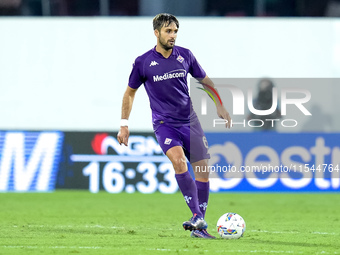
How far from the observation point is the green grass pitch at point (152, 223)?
8.35m

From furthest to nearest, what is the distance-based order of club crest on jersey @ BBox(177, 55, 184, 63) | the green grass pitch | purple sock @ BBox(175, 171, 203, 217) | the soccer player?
club crest on jersey @ BBox(177, 55, 184, 63) < the soccer player < purple sock @ BBox(175, 171, 203, 217) < the green grass pitch

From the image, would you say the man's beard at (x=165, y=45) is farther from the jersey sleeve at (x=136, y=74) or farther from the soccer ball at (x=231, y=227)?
the soccer ball at (x=231, y=227)

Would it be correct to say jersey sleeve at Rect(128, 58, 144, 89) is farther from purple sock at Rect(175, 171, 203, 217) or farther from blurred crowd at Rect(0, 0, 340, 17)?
blurred crowd at Rect(0, 0, 340, 17)

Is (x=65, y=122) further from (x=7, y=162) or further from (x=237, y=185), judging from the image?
(x=237, y=185)

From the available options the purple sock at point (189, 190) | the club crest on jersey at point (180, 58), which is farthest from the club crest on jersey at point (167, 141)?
the club crest on jersey at point (180, 58)

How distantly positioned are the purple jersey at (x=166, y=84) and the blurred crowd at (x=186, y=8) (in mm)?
7643

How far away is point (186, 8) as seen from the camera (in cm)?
1684

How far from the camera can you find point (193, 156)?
30.3 feet

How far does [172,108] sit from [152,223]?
2.35 metres

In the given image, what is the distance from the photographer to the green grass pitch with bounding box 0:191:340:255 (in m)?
8.35

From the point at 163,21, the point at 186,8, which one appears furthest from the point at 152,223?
the point at 186,8

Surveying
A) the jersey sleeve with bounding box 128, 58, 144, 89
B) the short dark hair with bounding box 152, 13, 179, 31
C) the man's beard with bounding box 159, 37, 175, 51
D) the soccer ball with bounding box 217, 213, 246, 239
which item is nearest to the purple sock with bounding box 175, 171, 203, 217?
the soccer ball with bounding box 217, 213, 246, 239

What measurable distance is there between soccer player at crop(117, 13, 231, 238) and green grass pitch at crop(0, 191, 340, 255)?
0.66 metres

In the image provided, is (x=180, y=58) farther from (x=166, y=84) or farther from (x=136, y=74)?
(x=136, y=74)
